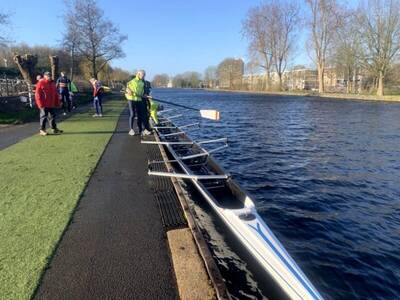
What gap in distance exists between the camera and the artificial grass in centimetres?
401

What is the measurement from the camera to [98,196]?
6547 mm

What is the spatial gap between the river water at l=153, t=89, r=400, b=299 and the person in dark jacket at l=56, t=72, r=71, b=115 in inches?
382

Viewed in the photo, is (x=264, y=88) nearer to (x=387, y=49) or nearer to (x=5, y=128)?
(x=387, y=49)

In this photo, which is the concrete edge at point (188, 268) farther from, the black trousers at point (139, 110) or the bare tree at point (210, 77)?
the bare tree at point (210, 77)

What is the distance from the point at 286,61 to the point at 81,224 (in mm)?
76040

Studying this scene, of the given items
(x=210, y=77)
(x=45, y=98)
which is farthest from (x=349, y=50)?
(x=210, y=77)

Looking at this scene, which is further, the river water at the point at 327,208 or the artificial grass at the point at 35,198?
the river water at the point at 327,208

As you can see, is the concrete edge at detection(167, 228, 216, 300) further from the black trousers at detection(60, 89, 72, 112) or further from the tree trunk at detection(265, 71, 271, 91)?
the tree trunk at detection(265, 71, 271, 91)

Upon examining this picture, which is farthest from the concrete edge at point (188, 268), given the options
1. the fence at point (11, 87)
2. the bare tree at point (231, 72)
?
the bare tree at point (231, 72)

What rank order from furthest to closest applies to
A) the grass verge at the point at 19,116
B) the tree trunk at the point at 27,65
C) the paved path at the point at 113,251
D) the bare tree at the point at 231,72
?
the bare tree at the point at 231,72, the tree trunk at the point at 27,65, the grass verge at the point at 19,116, the paved path at the point at 113,251

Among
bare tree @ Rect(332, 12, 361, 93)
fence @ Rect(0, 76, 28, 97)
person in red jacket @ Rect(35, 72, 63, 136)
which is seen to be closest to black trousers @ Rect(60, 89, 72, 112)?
fence @ Rect(0, 76, 28, 97)

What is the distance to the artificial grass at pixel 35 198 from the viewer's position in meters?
4.01

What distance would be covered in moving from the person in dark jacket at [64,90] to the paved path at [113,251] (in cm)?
1318

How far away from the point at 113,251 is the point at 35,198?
247 cm
